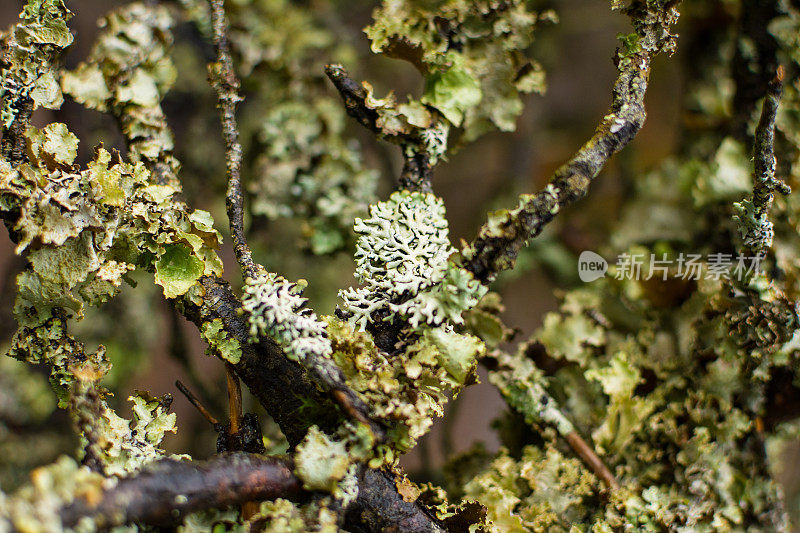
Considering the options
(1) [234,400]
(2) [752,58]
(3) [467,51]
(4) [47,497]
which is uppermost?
(2) [752,58]

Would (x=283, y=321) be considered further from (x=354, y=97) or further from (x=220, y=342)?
(x=354, y=97)

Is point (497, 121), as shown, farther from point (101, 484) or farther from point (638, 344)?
point (101, 484)

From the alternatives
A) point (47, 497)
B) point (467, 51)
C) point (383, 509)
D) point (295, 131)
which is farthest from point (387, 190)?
point (47, 497)

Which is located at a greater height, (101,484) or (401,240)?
(401,240)

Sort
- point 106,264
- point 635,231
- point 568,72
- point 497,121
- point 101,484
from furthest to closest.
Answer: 1. point 568,72
2. point 635,231
3. point 497,121
4. point 106,264
5. point 101,484

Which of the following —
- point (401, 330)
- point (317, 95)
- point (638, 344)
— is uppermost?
point (317, 95)

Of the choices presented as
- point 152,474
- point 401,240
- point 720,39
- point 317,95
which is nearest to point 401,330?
point 401,240

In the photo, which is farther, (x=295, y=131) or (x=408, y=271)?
(x=295, y=131)

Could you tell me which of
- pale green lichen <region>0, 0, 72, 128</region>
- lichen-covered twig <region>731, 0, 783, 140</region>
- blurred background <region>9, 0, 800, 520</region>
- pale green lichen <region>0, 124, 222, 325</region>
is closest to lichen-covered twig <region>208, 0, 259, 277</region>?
pale green lichen <region>0, 124, 222, 325</region>
